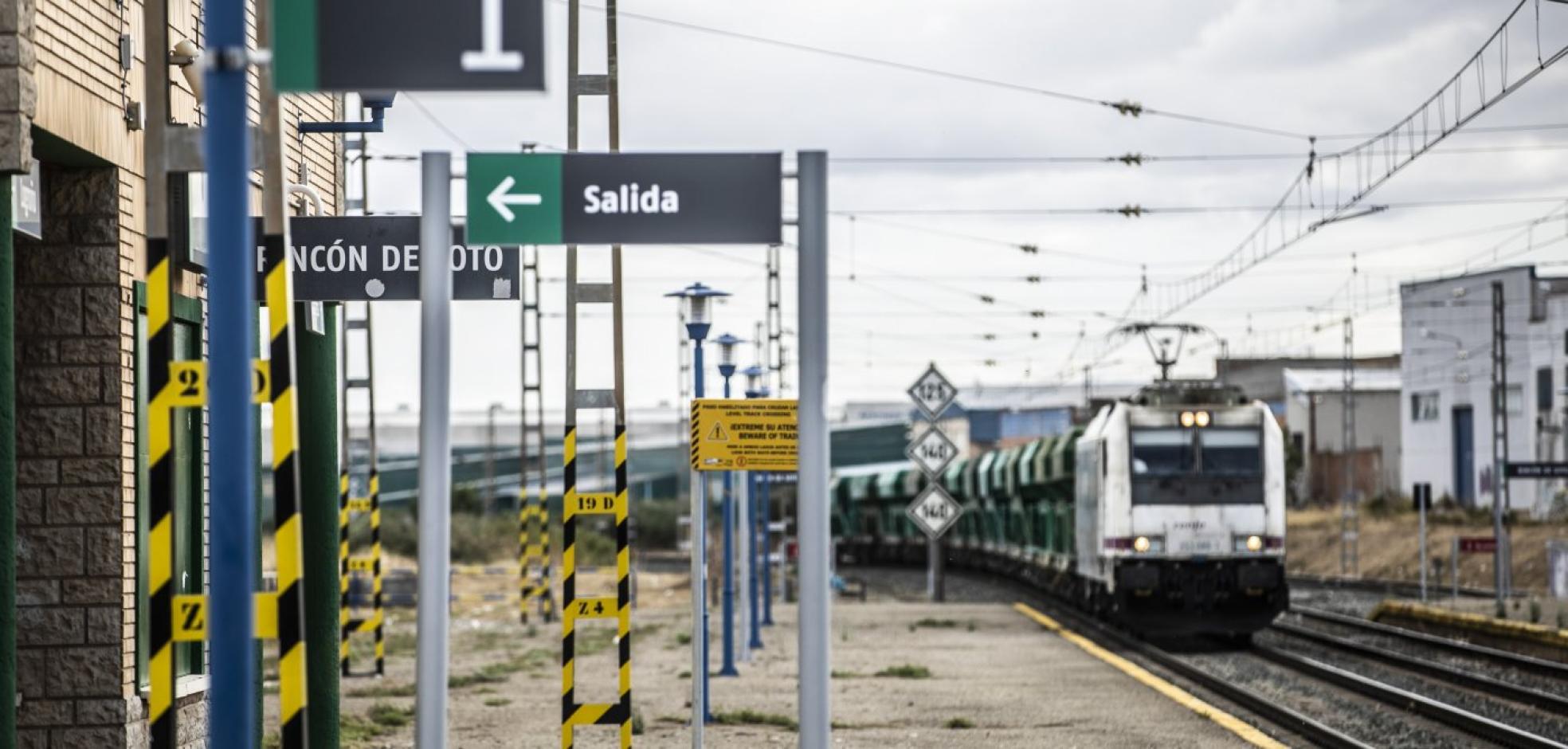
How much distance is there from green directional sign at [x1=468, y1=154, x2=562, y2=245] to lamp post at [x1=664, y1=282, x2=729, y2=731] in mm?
4276

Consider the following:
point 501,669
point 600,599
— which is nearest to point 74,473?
point 600,599

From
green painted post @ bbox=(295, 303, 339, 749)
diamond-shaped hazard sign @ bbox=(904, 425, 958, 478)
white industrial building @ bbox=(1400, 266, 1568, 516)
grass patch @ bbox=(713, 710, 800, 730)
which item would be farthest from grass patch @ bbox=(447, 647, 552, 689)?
white industrial building @ bbox=(1400, 266, 1568, 516)

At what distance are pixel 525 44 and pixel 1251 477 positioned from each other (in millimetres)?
19677

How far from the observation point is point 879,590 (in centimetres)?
4347

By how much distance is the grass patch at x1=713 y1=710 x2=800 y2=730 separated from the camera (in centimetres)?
1608

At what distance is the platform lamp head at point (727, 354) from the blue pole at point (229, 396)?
12.0m

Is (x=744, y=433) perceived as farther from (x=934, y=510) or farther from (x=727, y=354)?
(x=934, y=510)

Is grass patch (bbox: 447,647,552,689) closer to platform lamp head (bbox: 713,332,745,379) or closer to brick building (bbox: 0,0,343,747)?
platform lamp head (bbox: 713,332,745,379)

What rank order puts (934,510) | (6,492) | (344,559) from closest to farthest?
(6,492) < (344,559) < (934,510)

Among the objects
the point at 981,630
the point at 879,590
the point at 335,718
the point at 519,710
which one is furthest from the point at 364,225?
the point at 879,590

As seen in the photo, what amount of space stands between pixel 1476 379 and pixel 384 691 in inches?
2174

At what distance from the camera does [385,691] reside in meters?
19.6

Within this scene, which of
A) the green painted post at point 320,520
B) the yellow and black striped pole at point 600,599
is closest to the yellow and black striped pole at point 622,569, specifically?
the yellow and black striped pole at point 600,599

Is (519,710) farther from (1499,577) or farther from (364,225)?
(1499,577)
